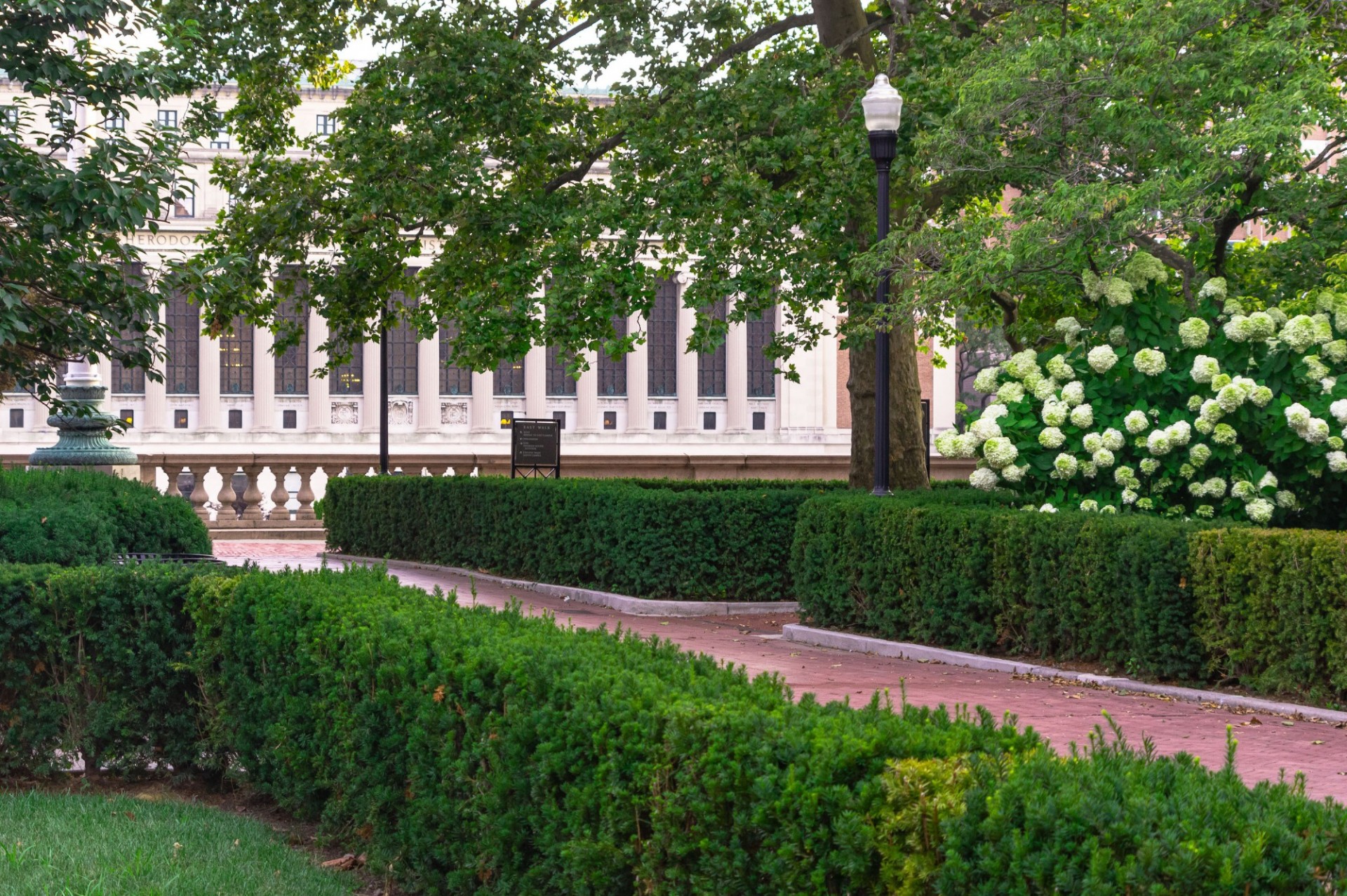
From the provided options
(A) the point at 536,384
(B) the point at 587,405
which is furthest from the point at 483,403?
(B) the point at 587,405

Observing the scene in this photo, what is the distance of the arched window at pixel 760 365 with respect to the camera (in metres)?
75.1

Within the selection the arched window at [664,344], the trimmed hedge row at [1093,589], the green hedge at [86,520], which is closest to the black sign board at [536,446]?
the green hedge at [86,520]

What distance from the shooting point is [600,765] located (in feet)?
15.1

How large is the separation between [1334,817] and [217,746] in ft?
18.5

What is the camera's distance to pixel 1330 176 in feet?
44.1

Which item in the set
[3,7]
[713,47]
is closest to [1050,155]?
[713,47]

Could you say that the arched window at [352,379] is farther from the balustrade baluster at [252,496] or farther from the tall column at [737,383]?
the balustrade baluster at [252,496]

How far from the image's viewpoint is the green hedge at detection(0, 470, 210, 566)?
10969mm

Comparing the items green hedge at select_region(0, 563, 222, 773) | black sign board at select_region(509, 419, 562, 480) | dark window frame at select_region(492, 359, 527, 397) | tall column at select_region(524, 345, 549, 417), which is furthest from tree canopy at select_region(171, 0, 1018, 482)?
dark window frame at select_region(492, 359, 527, 397)

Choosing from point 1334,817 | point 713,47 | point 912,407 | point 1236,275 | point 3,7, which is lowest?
point 1334,817

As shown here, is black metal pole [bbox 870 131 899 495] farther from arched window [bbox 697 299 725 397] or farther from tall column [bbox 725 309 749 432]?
arched window [bbox 697 299 725 397]

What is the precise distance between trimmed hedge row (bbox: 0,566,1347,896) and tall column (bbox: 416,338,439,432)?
214 ft

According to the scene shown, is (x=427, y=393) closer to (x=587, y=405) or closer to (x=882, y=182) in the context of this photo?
(x=587, y=405)

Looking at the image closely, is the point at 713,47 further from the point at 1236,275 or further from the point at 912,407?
the point at 1236,275
